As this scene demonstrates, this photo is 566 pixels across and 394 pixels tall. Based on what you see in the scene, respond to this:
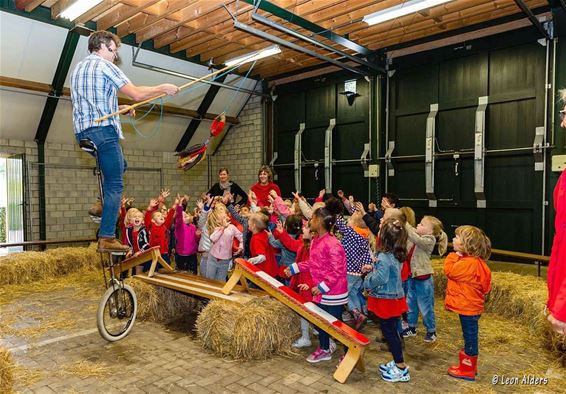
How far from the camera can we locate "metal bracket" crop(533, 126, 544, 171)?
19.7 feet

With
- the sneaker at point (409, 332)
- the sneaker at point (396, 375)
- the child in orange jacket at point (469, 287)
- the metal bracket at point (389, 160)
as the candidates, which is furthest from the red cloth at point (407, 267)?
the metal bracket at point (389, 160)

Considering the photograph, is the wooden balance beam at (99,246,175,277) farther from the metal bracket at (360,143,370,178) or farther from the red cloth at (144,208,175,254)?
the metal bracket at (360,143,370,178)

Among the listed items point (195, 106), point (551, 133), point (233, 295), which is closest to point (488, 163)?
point (551, 133)

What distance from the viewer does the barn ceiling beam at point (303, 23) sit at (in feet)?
18.0

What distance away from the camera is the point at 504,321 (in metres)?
4.38

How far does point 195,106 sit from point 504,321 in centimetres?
805

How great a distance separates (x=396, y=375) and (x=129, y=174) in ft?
28.1

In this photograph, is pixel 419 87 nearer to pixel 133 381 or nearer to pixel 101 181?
pixel 101 181

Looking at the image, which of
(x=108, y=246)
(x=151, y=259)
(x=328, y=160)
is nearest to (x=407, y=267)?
(x=108, y=246)

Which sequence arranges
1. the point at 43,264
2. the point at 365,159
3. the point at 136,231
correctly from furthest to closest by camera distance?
the point at 365,159, the point at 43,264, the point at 136,231

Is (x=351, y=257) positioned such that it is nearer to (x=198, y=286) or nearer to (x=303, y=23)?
(x=198, y=286)

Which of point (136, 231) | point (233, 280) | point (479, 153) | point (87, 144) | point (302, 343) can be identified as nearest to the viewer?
point (87, 144)

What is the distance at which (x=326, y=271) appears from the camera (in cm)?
316

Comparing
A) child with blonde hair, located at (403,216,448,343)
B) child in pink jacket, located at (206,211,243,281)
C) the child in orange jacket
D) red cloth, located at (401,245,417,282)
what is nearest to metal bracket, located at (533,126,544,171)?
child with blonde hair, located at (403,216,448,343)
